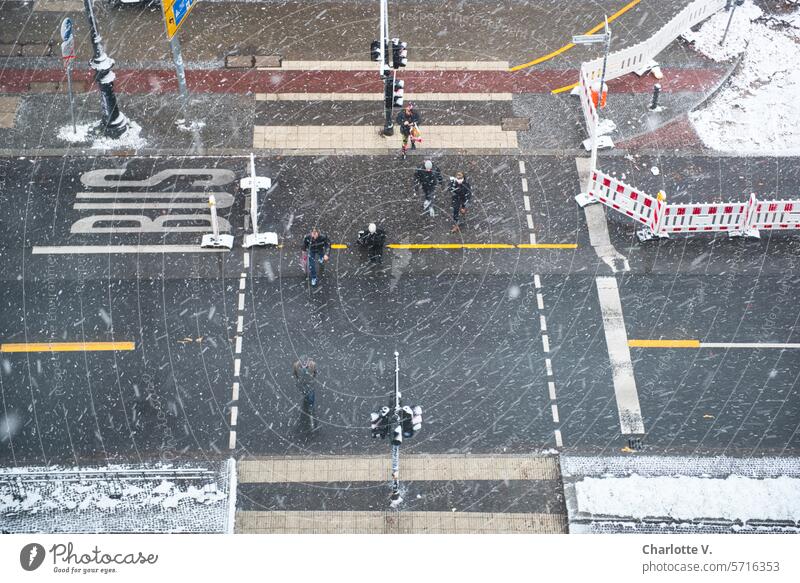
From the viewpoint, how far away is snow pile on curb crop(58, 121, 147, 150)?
28.9 m

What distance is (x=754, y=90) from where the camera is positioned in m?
30.8

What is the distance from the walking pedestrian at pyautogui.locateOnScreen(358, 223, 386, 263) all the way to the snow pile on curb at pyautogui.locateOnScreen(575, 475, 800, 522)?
7235 mm

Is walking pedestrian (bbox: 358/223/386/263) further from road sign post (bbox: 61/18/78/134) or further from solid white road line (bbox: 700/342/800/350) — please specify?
road sign post (bbox: 61/18/78/134)

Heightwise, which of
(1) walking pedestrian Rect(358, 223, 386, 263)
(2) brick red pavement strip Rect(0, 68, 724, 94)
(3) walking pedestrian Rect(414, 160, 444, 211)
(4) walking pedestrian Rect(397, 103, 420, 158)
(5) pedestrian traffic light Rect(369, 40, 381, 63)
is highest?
(2) brick red pavement strip Rect(0, 68, 724, 94)

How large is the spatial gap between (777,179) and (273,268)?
41.2 ft

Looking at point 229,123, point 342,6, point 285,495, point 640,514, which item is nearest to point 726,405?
point 640,514

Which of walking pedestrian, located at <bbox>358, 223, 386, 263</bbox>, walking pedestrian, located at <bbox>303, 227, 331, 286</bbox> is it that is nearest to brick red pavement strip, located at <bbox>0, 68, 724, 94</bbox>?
walking pedestrian, located at <bbox>358, 223, 386, 263</bbox>

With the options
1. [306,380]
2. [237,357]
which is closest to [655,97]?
[306,380]

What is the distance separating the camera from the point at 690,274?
25984 mm

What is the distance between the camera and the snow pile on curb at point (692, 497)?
69.6 ft

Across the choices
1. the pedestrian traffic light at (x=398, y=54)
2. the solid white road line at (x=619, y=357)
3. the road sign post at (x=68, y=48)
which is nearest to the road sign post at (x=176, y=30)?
the road sign post at (x=68, y=48)

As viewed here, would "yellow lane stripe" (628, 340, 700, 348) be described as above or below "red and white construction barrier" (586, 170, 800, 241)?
below

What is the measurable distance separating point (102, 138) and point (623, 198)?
42.9 ft

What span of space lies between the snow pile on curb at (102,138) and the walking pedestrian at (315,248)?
6.49 meters
